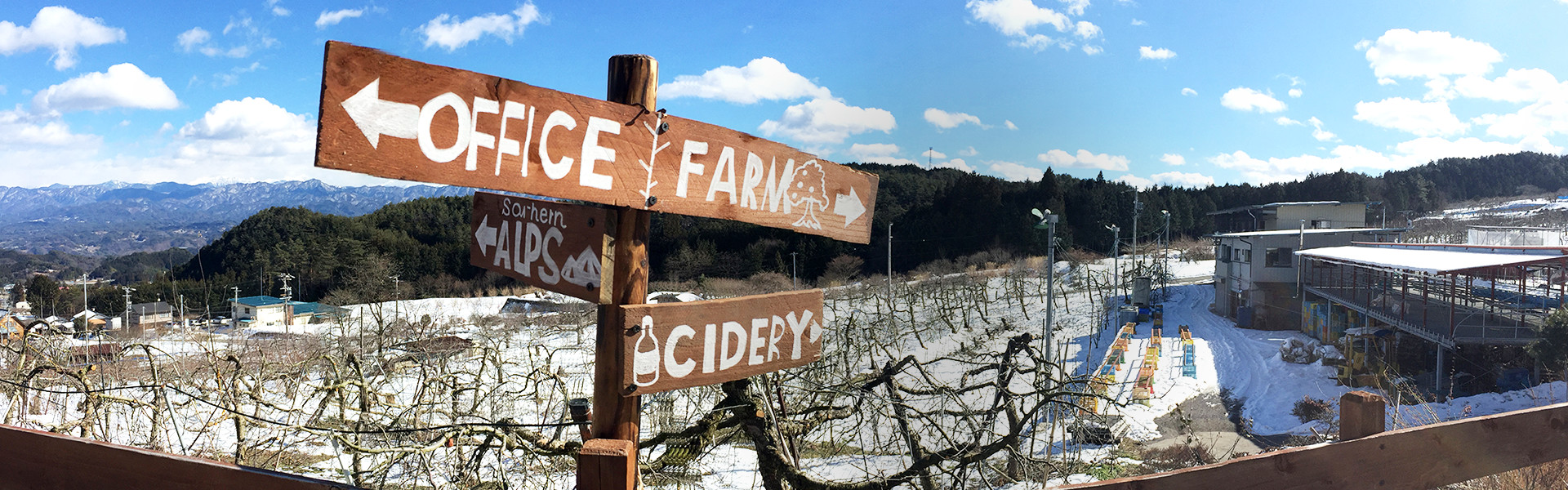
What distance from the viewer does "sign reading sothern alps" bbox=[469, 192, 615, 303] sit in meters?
1.41

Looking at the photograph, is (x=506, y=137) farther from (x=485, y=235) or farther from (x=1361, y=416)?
(x=1361, y=416)

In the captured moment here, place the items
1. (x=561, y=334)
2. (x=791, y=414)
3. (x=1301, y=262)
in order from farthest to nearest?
(x=1301, y=262) → (x=561, y=334) → (x=791, y=414)

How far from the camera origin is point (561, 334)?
21172 mm

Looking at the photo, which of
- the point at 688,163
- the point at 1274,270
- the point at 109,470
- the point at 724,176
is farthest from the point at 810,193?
the point at 1274,270

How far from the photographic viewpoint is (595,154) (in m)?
1.36

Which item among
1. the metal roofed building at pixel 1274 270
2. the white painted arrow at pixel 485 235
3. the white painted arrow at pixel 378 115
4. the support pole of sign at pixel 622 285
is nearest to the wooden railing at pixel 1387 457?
the support pole of sign at pixel 622 285

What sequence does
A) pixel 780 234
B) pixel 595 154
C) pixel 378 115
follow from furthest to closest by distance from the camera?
1. pixel 780 234
2. pixel 595 154
3. pixel 378 115

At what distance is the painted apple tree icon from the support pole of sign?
379 mm

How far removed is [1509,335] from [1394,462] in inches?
753

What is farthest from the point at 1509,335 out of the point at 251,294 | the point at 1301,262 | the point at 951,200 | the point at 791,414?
the point at 251,294

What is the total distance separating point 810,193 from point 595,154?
57 centimetres

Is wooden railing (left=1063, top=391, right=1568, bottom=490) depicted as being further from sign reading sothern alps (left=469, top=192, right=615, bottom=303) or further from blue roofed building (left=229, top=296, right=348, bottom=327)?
blue roofed building (left=229, top=296, right=348, bottom=327)

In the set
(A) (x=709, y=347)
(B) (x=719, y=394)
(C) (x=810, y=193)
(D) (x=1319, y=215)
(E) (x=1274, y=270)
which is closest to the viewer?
(A) (x=709, y=347)

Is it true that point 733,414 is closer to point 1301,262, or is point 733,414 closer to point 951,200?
point 1301,262
